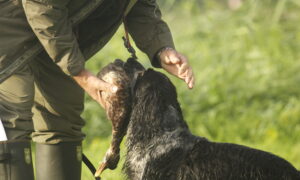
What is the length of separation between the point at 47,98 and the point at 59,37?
752 millimetres

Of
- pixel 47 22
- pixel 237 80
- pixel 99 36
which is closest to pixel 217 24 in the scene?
pixel 237 80

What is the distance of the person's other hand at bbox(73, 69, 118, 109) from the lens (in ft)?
12.7

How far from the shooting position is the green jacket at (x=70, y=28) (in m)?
3.88

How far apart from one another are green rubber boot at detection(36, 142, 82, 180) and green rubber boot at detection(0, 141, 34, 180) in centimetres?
59

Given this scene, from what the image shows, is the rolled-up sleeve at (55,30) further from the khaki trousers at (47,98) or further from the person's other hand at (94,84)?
the khaki trousers at (47,98)

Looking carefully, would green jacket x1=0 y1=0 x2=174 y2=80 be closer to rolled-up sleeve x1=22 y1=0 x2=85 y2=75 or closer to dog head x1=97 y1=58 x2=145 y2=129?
rolled-up sleeve x1=22 y1=0 x2=85 y2=75

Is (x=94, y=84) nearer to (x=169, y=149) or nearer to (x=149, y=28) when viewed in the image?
(x=169, y=149)

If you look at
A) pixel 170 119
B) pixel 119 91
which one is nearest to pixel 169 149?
pixel 170 119

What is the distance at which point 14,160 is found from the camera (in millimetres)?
4020

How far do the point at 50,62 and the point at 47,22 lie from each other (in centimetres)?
59

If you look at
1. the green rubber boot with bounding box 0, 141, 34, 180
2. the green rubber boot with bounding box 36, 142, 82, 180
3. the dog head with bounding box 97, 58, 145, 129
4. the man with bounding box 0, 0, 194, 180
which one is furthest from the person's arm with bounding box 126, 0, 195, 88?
the green rubber boot with bounding box 0, 141, 34, 180

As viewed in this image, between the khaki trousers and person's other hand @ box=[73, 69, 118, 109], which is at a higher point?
Result: person's other hand @ box=[73, 69, 118, 109]

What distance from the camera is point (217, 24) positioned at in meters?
9.82

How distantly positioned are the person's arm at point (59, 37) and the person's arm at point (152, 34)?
2.16 ft
